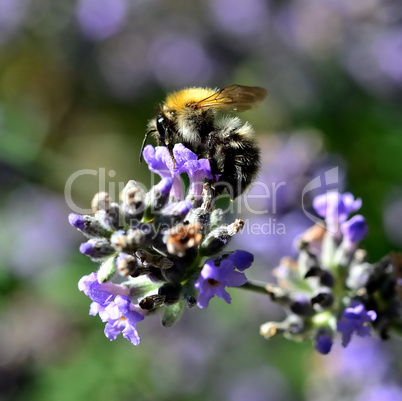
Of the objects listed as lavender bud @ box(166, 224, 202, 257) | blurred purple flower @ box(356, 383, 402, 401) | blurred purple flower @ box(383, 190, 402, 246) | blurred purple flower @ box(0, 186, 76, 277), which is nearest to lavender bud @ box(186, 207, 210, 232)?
lavender bud @ box(166, 224, 202, 257)

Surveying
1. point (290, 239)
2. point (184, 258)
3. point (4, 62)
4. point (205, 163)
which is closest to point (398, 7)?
point (290, 239)

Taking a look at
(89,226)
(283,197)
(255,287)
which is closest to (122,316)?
(89,226)

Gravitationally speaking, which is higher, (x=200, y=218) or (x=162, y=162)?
(x=162, y=162)

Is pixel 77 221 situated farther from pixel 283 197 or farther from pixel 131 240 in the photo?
pixel 283 197

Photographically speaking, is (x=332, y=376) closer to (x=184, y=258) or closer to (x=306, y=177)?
(x=306, y=177)

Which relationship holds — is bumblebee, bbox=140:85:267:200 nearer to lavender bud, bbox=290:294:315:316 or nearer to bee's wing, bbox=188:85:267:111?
bee's wing, bbox=188:85:267:111

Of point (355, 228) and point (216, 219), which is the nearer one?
point (216, 219)
